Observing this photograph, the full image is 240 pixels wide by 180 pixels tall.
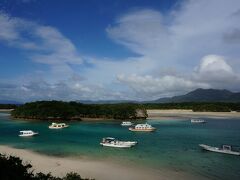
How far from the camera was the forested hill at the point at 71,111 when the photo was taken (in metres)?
122

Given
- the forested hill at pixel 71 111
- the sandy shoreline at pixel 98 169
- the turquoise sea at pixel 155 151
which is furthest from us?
the forested hill at pixel 71 111

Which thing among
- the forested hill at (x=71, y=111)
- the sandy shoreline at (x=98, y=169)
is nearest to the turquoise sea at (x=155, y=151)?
the sandy shoreline at (x=98, y=169)

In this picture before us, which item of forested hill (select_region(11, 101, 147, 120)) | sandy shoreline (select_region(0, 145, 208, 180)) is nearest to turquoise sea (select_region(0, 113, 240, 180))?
sandy shoreline (select_region(0, 145, 208, 180))

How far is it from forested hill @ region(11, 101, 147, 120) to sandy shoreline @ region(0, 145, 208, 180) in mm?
72936

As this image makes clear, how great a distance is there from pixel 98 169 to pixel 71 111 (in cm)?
8390

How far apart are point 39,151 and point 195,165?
2678 centimetres

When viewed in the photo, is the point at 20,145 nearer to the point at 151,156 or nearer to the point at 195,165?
the point at 151,156

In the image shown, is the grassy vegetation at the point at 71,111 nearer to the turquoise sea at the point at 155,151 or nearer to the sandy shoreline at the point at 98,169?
the turquoise sea at the point at 155,151

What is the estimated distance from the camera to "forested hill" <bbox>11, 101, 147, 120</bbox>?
122 meters

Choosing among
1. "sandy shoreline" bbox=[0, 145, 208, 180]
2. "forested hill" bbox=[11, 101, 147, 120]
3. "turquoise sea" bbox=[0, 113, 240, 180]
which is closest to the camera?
"sandy shoreline" bbox=[0, 145, 208, 180]

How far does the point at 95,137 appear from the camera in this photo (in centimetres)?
7350

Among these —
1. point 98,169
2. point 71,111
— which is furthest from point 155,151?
point 71,111

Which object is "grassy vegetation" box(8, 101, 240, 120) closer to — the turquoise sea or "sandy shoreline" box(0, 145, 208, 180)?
the turquoise sea

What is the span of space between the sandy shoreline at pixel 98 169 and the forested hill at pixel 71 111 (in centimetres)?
7294
